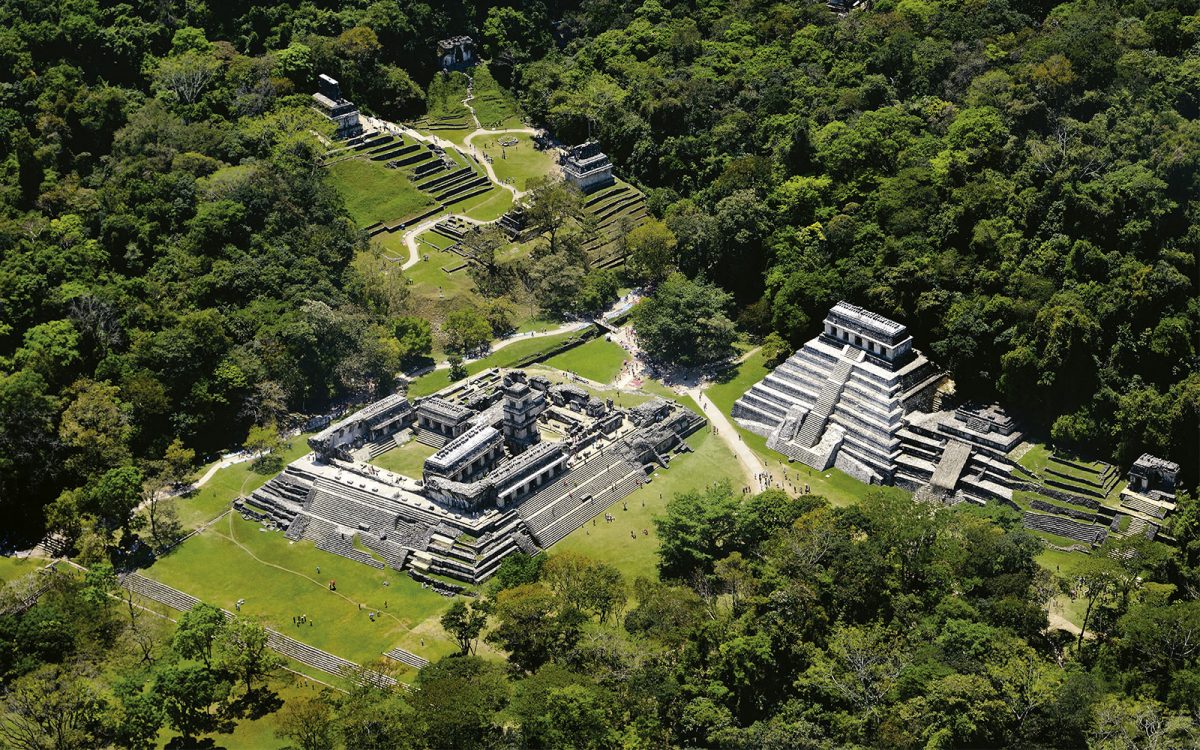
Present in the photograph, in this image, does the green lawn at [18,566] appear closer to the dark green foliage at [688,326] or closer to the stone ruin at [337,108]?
the dark green foliage at [688,326]

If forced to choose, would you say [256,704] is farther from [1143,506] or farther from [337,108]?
[337,108]

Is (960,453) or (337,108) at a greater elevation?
(337,108)

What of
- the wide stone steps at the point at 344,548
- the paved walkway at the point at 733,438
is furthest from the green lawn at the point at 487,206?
the wide stone steps at the point at 344,548

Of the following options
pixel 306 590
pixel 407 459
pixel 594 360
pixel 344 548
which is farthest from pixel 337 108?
pixel 306 590

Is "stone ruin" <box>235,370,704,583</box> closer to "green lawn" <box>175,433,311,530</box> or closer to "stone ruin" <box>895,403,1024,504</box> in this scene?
"green lawn" <box>175,433,311,530</box>

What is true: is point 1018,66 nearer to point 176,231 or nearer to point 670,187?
point 670,187
